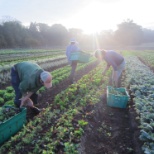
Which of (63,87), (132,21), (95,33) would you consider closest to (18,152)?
(63,87)

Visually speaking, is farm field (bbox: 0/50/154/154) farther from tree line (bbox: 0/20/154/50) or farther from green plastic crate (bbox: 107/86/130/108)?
tree line (bbox: 0/20/154/50)

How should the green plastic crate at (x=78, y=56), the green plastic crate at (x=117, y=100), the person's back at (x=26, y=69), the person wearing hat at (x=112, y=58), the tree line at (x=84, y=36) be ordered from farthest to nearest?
the tree line at (x=84, y=36) → the green plastic crate at (x=78, y=56) → the person wearing hat at (x=112, y=58) → the green plastic crate at (x=117, y=100) → the person's back at (x=26, y=69)

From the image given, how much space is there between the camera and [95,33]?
76.6 meters

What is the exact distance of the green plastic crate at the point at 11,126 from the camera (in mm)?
4047

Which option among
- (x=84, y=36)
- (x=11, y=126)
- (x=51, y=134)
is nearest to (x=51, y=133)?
(x=51, y=134)

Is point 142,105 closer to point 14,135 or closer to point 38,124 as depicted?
point 38,124

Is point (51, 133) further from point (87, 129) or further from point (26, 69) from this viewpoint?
point (26, 69)

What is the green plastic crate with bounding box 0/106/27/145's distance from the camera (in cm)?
405

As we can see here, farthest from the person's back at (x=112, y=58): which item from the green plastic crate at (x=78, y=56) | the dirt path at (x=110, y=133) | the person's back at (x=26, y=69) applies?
the person's back at (x=26, y=69)

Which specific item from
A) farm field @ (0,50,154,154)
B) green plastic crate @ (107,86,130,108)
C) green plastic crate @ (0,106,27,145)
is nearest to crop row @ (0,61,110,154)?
farm field @ (0,50,154,154)

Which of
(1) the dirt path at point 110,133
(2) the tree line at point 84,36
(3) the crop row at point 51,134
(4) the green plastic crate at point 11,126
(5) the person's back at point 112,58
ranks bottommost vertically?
(1) the dirt path at point 110,133

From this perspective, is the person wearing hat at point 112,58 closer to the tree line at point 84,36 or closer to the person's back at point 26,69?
the person's back at point 26,69

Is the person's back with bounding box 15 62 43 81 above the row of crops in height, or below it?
above

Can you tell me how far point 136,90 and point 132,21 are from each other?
88.6 metres
